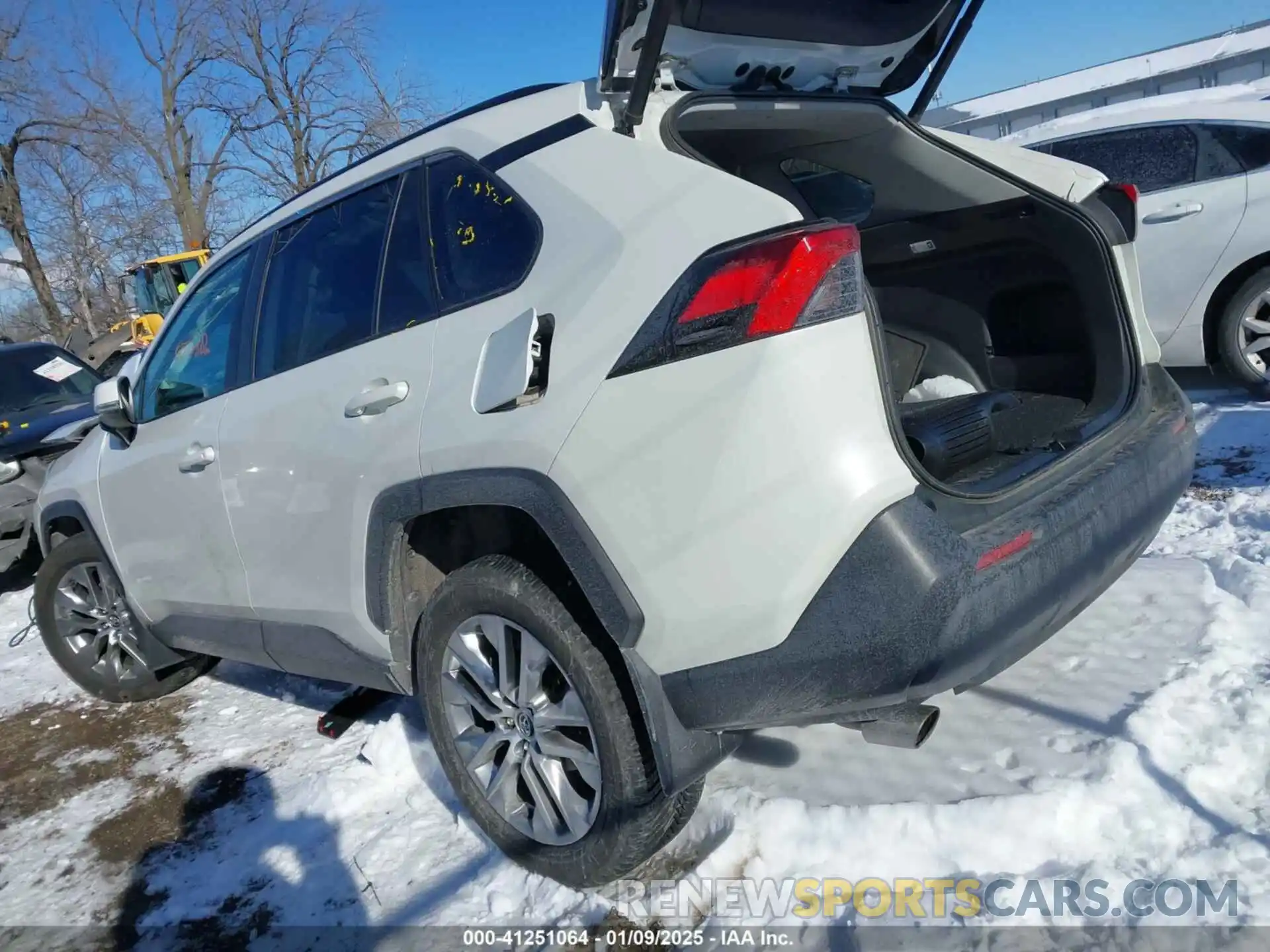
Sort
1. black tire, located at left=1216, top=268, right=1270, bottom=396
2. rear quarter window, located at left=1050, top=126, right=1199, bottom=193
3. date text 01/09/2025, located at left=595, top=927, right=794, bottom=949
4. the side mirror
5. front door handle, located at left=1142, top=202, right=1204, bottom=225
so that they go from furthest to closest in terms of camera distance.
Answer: rear quarter window, located at left=1050, top=126, right=1199, bottom=193, front door handle, located at left=1142, top=202, right=1204, bottom=225, black tire, located at left=1216, top=268, right=1270, bottom=396, the side mirror, date text 01/09/2025, located at left=595, top=927, right=794, bottom=949

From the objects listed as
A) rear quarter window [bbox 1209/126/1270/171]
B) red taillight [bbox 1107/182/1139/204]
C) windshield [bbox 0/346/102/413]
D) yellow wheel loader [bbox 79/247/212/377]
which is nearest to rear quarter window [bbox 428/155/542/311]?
red taillight [bbox 1107/182/1139/204]

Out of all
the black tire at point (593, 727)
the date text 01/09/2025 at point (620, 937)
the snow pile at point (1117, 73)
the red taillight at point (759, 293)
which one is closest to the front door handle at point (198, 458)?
the black tire at point (593, 727)

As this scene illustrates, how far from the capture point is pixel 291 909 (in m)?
2.53

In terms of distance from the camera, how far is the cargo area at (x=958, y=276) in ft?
8.78

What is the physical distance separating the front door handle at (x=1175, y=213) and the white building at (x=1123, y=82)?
28872 millimetres

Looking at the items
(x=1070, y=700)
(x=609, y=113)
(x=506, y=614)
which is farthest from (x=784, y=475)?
(x=1070, y=700)

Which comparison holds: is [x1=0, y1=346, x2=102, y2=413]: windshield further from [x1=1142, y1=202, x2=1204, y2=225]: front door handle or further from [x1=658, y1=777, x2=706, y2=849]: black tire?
[x1=1142, y1=202, x2=1204, y2=225]: front door handle

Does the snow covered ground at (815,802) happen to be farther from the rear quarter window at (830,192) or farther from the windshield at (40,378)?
the windshield at (40,378)

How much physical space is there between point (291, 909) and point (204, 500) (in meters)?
1.36

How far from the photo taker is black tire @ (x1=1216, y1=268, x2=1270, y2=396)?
5.11 m

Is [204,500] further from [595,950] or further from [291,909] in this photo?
[595,950]

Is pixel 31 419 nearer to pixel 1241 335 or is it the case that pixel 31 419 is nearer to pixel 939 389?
pixel 939 389

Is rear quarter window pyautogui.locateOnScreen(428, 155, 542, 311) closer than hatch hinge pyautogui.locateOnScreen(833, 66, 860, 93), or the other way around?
rear quarter window pyautogui.locateOnScreen(428, 155, 542, 311)

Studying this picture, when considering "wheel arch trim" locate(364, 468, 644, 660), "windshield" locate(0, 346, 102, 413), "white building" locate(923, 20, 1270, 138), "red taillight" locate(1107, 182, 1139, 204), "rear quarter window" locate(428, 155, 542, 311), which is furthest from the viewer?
"white building" locate(923, 20, 1270, 138)
